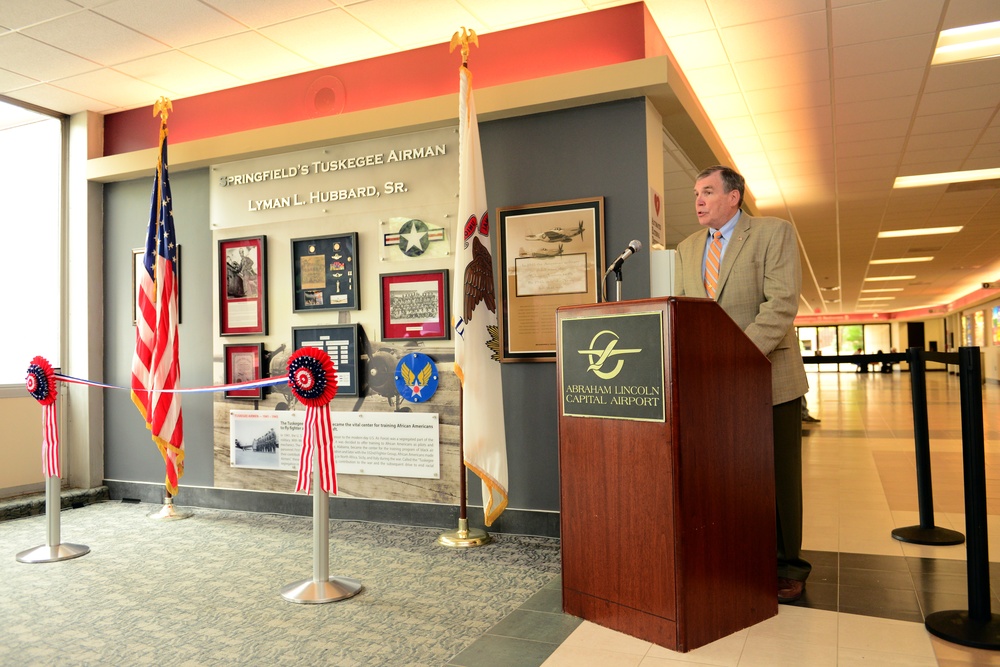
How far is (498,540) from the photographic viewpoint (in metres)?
4.12

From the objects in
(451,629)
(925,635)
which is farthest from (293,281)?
(925,635)

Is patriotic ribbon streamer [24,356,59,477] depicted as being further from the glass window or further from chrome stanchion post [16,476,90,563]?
the glass window

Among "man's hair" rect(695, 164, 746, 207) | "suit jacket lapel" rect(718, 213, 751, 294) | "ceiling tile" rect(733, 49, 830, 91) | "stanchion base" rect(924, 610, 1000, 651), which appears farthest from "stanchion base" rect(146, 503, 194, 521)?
"ceiling tile" rect(733, 49, 830, 91)

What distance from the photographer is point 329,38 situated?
4598mm

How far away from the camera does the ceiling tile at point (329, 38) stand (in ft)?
14.3

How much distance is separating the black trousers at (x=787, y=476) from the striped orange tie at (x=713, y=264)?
0.55 m

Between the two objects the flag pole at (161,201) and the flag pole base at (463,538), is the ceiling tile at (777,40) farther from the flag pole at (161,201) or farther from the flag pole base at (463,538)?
the flag pole at (161,201)

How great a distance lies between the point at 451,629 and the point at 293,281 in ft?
9.50

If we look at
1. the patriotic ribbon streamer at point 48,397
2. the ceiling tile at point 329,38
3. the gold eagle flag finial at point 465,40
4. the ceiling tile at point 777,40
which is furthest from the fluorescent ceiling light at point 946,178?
the patriotic ribbon streamer at point 48,397

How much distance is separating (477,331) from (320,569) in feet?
4.84

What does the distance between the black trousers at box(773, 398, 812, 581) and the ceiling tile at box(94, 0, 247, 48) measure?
3.78 metres

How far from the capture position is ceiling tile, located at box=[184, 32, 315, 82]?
462cm

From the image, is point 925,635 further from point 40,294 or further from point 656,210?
point 40,294

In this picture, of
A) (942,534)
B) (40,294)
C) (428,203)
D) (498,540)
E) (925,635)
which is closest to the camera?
(925,635)
